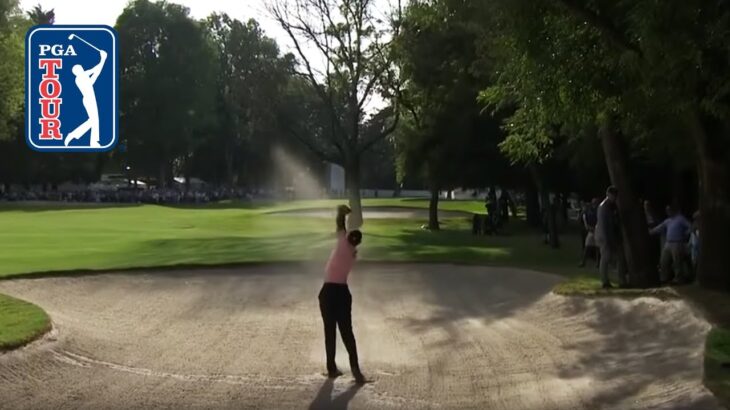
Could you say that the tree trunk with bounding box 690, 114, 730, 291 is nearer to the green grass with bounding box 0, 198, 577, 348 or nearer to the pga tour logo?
the green grass with bounding box 0, 198, 577, 348

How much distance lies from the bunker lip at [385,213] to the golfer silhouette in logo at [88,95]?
42629 millimetres

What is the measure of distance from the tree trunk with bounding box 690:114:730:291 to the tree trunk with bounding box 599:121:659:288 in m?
3.09

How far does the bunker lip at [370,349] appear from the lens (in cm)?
1013

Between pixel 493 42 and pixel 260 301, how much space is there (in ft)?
24.2

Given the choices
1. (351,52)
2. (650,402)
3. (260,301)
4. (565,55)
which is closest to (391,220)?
(351,52)

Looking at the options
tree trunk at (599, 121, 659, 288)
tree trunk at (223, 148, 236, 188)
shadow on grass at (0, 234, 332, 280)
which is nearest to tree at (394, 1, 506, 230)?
shadow on grass at (0, 234, 332, 280)

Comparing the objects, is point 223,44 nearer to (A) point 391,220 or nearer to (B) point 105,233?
(A) point 391,220

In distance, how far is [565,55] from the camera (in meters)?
13.2

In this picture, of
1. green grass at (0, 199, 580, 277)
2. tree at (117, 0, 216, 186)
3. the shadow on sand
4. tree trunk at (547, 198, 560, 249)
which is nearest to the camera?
Answer: the shadow on sand

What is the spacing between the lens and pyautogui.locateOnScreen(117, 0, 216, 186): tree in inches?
3442

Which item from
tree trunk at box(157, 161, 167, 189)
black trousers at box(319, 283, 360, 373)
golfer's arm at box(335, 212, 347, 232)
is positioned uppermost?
tree trunk at box(157, 161, 167, 189)

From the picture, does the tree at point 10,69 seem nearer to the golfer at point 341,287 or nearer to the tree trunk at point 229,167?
the golfer at point 341,287

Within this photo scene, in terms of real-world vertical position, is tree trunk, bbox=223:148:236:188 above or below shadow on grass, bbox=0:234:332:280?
above

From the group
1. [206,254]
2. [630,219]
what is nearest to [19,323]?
[630,219]
